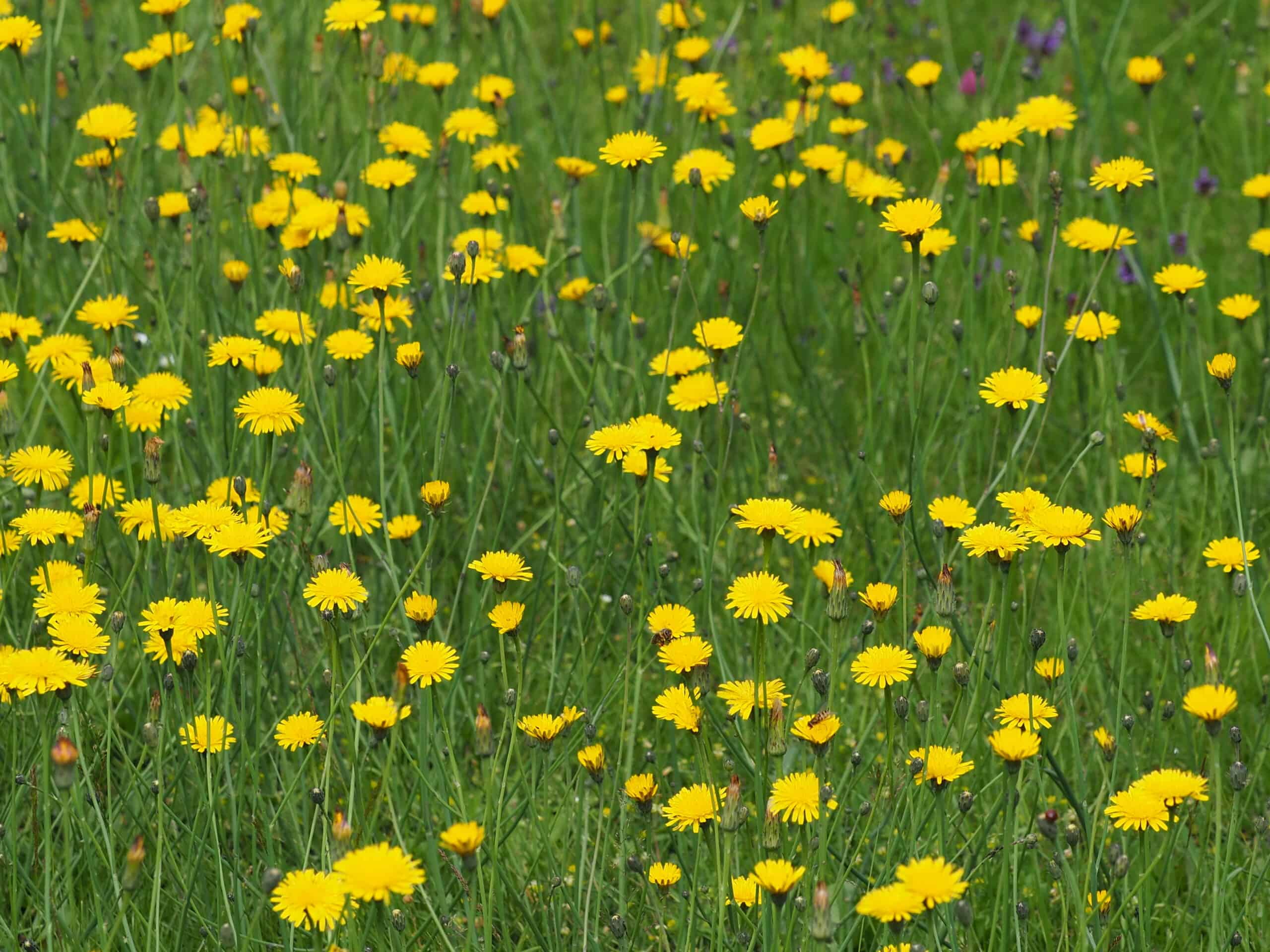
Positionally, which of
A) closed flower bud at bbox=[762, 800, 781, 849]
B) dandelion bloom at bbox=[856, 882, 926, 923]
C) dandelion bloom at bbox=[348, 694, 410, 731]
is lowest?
closed flower bud at bbox=[762, 800, 781, 849]

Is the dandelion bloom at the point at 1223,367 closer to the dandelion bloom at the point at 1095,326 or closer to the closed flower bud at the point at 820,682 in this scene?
the dandelion bloom at the point at 1095,326

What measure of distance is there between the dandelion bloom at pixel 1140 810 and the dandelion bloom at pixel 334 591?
0.98 meters

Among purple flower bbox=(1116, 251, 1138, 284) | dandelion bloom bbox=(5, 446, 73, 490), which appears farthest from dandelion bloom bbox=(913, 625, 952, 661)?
purple flower bbox=(1116, 251, 1138, 284)

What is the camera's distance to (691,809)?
6.32 feet

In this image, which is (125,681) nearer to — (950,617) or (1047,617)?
(950,617)

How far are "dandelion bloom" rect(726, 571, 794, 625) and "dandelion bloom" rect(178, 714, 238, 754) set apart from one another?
2.21 feet

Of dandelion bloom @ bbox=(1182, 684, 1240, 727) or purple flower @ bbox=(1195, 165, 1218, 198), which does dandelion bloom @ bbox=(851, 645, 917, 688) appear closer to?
dandelion bloom @ bbox=(1182, 684, 1240, 727)

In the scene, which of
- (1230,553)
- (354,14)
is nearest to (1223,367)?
(1230,553)

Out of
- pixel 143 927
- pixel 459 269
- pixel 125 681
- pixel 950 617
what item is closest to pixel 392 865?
pixel 143 927

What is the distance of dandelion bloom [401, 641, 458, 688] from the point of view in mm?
1985

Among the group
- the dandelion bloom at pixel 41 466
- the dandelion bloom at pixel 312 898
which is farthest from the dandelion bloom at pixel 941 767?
the dandelion bloom at pixel 41 466

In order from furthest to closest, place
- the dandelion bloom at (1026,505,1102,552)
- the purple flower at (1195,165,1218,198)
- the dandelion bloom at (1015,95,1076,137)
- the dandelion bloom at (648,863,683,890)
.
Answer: the purple flower at (1195,165,1218,198), the dandelion bloom at (1015,95,1076,137), the dandelion bloom at (1026,505,1102,552), the dandelion bloom at (648,863,683,890)

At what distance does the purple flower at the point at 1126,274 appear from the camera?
12.3 ft

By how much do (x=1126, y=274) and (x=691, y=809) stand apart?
2.36 meters
